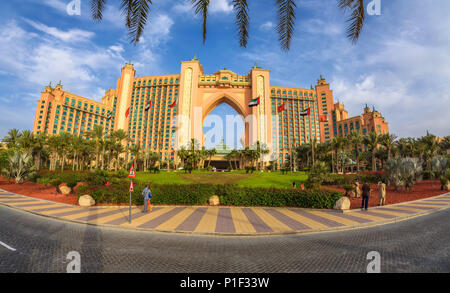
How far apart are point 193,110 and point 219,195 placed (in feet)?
254

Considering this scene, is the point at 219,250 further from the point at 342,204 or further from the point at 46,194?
the point at 46,194

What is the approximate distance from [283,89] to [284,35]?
5151 inches

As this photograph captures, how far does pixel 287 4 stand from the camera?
2834mm

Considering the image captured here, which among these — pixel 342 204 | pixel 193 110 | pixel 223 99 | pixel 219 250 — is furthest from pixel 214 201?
pixel 223 99

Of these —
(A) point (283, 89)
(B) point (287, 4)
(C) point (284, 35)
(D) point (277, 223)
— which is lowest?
(D) point (277, 223)

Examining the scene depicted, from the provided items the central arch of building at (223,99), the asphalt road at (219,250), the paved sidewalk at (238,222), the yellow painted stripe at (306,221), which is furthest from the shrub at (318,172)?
the central arch of building at (223,99)

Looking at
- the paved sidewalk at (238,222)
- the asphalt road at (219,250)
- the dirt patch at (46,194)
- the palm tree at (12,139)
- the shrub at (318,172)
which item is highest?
the palm tree at (12,139)

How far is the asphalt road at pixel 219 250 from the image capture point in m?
4.48

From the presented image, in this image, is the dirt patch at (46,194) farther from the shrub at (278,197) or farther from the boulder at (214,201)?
the shrub at (278,197)

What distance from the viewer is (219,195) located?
14.4 metres

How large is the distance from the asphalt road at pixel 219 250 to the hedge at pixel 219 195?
5078 millimetres

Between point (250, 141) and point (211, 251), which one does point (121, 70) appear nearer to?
point (250, 141)

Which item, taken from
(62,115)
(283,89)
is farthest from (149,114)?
(283,89)

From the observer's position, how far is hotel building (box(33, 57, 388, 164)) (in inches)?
3514
